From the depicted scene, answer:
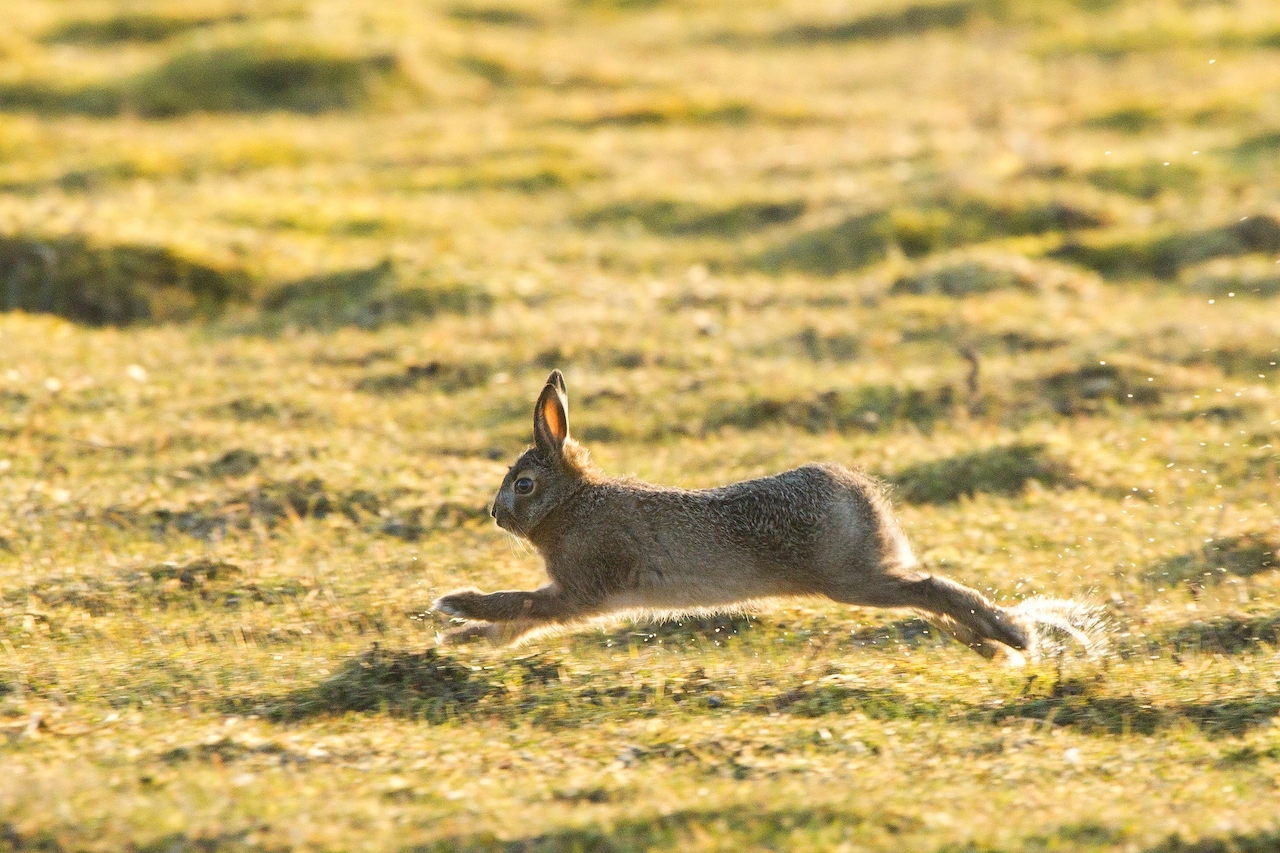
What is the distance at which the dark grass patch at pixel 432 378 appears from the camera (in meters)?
14.4

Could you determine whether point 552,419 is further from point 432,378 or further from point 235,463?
point 432,378

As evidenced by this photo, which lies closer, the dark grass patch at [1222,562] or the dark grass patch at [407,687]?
the dark grass patch at [407,687]

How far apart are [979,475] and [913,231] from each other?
324 inches

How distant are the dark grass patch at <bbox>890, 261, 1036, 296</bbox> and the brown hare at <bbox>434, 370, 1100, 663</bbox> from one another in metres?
9.27

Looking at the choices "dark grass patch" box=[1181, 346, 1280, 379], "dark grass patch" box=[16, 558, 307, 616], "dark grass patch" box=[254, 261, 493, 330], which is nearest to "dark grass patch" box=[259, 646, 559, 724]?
"dark grass patch" box=[16, 558, 307, 616]

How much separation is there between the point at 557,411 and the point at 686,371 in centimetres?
619

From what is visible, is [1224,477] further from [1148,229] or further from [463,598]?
[1148,229]

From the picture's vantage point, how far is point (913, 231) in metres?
19.5

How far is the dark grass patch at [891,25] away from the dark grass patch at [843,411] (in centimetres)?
2302

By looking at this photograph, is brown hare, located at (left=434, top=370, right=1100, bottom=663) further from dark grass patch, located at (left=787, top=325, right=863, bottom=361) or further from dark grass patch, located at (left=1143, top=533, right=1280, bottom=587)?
dark grass patch, located at (left=787, top=325, right=863, bottom=361)

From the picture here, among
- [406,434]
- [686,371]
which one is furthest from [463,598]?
[686,371]

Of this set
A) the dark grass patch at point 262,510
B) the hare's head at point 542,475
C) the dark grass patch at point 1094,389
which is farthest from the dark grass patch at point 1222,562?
the dark grass patch at point 262,510

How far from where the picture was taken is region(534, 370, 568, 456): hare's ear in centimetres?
862

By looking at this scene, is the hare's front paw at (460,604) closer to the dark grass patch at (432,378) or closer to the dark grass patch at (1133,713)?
the dark grass patch at (1133,713)
